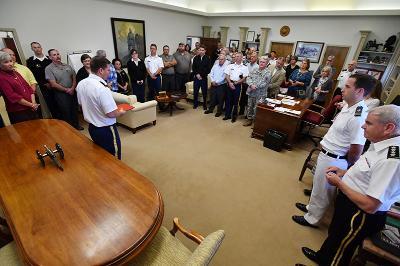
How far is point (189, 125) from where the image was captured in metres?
4.54

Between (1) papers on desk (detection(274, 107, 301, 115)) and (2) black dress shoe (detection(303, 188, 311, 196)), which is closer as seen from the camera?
(2) black dress shoe (detection(303, 188, 311, 196))

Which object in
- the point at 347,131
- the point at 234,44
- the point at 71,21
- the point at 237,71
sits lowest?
the point at 347,131

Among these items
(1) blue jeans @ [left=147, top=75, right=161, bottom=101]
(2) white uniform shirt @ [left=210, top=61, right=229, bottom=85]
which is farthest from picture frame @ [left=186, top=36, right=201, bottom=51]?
(2) white uniform shirt @ [left=210, top=61, right=229, bottom=85]

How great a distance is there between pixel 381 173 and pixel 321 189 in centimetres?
95

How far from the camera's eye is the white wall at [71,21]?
3920 millimetres

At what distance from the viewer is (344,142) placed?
71.9 inches

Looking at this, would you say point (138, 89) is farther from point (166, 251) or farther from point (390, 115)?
point (390, 115)

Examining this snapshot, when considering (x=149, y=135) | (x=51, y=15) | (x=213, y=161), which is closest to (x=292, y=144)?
(x=213, y=161)

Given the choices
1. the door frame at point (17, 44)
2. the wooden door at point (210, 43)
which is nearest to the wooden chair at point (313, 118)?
the wooden door at point (210, 43)

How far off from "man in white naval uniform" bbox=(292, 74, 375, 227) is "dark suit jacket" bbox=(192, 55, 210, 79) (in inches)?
147

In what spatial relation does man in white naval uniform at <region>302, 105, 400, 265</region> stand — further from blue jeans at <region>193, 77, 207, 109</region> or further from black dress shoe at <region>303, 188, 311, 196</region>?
blue jeans at <region>193, 77, 207, 109</region>

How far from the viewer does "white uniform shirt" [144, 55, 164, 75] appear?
5.15 metres

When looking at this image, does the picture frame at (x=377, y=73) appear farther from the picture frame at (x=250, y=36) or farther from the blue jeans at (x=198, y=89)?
the blue jeans at (x=198, y=89)

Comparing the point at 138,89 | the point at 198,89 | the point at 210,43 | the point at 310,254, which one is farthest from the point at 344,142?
the point at 210,43
